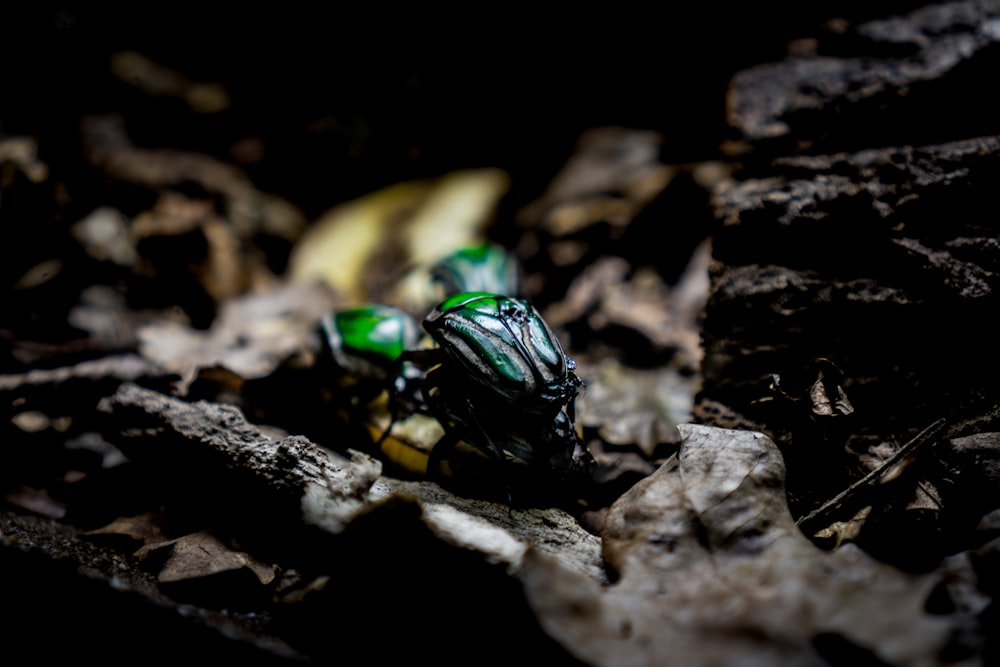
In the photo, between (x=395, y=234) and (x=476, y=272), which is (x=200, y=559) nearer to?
(x=476, y=272)

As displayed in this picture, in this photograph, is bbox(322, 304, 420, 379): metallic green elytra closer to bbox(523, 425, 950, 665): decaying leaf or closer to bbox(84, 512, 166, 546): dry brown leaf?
bbox(84, 512, 166, 546): dry brown leaf

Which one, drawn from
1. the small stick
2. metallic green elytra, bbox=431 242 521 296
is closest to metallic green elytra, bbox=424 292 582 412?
metallic green elytra, bbox=431 242 521 296

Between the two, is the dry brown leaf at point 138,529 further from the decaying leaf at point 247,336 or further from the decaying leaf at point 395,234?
the decaying leaf at point 395,234

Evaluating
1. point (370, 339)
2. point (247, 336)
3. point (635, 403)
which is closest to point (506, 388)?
point (370, 339)

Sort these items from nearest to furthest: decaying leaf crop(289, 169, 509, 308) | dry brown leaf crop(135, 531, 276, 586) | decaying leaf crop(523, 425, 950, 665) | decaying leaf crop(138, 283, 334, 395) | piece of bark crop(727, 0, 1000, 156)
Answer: decaying leaf crop(523, 425, 950, 665), dry brown leaf crop(135, 531, 276, 586), piece of bark crop(727, 0, 1000, 156), decaying leaf crop(138, 283, 334, 395), decaying leaf crop(289, 169, 509, 308)

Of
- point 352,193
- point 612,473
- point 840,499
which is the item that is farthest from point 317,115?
point 840,499

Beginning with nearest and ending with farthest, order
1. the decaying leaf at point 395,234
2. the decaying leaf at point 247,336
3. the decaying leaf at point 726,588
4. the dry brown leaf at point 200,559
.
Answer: the decaying leaf at point 726,588, the dry brown leaf at point 200,559, the decaying leaf at point 247,336, the decaying leaf at point 395,234

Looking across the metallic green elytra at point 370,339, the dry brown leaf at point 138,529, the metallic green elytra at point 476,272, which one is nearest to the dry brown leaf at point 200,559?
the dry brown leaf at point 138,529

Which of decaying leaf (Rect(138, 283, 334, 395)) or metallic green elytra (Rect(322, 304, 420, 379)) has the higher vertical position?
metallic green elytra (Rect(322, 304, 420, 379))
